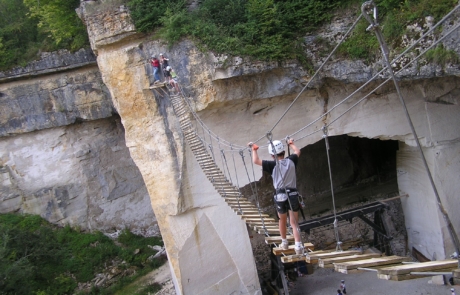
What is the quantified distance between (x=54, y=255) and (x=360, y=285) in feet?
23.5

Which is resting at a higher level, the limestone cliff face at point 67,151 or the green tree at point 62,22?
the green tree at point 62,22

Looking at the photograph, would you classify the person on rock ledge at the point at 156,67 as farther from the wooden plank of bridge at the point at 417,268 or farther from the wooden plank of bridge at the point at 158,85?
the wooden plank of bridge at the point at 417,268

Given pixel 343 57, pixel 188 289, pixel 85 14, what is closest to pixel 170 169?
pixel 188 289

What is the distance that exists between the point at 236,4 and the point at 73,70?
17.5 ft

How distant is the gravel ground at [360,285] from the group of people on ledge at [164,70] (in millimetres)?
4735

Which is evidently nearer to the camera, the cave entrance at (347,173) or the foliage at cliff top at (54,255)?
the foliage at cliff top at (54,255)

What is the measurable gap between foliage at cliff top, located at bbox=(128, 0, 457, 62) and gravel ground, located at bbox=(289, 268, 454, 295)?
428 centimetres

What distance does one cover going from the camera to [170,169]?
286 inches

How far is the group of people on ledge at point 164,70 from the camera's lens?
6488mm

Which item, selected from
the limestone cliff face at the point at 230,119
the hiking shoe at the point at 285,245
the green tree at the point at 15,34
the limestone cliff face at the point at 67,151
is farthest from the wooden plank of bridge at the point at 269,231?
the green tree at the point at 15,34

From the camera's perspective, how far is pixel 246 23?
21.7ft

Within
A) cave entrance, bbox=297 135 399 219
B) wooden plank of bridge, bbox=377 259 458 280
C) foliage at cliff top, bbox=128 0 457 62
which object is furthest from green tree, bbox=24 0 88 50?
wooden plank of bridge, bbox=377 259 458 280

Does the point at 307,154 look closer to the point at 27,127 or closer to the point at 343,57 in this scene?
the point at 343,57

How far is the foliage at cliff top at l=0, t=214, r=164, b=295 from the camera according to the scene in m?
8.41
